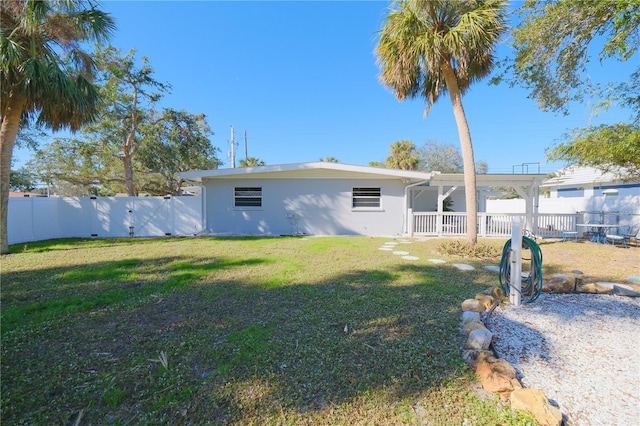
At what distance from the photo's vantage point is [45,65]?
6746 mm

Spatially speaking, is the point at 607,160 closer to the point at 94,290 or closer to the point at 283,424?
the point at 283,424

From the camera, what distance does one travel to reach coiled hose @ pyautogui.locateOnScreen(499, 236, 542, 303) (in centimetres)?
377

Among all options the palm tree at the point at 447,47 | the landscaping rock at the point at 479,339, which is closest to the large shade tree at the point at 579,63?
the palm tree at the point at 447,47

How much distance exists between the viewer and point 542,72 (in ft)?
22.8

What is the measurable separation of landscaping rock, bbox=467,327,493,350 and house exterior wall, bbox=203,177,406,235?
9280mm

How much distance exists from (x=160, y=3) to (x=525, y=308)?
10.8 metres

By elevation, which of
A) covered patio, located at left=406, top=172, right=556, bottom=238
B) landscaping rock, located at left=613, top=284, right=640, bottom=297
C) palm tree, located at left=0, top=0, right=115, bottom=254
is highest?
palm tree, located at left=0, top=0, right=115, bottom=254

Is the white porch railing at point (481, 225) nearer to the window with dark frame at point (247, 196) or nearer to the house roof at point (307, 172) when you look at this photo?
the house roof at point (307, 172)

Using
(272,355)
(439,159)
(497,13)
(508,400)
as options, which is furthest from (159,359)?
(439,159)

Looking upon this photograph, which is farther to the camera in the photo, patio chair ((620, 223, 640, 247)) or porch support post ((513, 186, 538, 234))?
porch support post ((513, 186, 538, 234))

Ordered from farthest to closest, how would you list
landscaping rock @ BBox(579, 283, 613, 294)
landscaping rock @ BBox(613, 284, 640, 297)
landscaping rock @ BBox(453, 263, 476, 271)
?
1. landscaping rock @ BBox(453, 263, 476, 271)
2. landscaping rock @ BBox(579, 283, 613, 294)
3. landscaping rock @ BBox(613, 284, 640, 297)

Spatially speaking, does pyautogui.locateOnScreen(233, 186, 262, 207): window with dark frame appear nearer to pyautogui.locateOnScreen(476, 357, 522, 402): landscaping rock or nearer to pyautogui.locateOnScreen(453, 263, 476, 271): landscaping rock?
pyautogui.locateOnScreen(453, 263, 476, 271): landscaping rock

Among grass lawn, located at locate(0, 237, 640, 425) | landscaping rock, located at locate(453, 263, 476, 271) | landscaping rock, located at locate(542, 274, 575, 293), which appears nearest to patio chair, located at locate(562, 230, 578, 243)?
grass lawn, located at locate(0, 237, 640, 425)

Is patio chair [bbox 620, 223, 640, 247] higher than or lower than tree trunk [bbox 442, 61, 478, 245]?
lower
